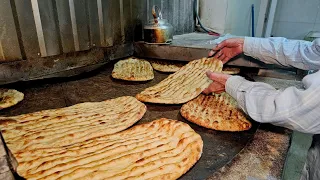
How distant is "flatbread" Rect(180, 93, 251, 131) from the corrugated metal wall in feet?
4.32

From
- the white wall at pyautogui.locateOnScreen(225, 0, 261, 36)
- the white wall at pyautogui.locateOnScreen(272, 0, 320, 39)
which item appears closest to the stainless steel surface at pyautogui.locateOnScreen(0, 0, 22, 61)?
the white wall at pyautogui.locateOnScreen(225, 0, 261, 36)

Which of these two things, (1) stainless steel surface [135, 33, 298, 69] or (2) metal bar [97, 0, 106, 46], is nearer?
(1) stainless steel surface [135, 33, 298, 69]

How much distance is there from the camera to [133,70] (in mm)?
2184

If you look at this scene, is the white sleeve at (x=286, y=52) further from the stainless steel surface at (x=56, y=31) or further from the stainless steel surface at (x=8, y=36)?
the stainless steel surface at (x=8, y=36)

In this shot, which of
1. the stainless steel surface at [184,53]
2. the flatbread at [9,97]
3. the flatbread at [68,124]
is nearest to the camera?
the flatbread at [68,124]

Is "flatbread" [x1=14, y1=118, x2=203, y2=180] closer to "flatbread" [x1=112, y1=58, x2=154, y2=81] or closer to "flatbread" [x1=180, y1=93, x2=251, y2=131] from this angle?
"flatbread" [x1=180, y1=93, x2=251, y2=131]

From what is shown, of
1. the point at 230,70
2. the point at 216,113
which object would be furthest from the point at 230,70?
the point at 216,113

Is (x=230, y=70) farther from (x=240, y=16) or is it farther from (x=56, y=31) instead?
(x=240, y=16)

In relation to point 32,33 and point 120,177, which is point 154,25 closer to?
point 32,33

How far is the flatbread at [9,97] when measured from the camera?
1.53 metres

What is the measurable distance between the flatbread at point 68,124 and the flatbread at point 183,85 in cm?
17

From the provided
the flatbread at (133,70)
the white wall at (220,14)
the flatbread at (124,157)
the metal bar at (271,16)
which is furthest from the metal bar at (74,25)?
the metal bar at (271,16)

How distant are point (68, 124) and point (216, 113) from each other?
3.19 ft

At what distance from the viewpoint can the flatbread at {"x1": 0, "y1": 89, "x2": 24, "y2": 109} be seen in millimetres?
1530
